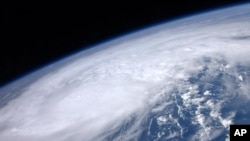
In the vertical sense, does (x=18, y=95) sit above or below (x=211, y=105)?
above

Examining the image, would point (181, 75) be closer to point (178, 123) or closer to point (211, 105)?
point (211, 105)

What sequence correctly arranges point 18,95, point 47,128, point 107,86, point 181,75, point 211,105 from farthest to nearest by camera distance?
1. point 18,95
2. point 107,86
3. point 181,75
4. point 47,128
5. point 211,105

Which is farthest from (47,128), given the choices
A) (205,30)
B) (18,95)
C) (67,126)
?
(205,30)

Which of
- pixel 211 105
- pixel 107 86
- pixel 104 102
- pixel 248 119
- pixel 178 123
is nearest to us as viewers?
pixel 248 119

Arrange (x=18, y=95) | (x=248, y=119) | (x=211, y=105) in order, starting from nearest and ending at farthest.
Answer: (x=248, y=119)
(x=211, y=105)
(x=18, y=95)

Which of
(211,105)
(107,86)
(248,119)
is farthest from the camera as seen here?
(107,86)

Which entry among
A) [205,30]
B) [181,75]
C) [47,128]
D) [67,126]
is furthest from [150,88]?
[205,30]

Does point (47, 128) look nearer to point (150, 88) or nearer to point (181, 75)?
point (150, 88)

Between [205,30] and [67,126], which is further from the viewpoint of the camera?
[205,30]

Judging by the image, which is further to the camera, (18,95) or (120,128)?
(18,95)
